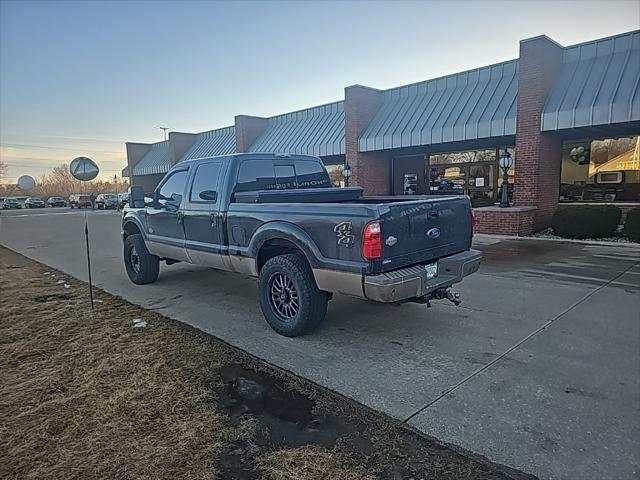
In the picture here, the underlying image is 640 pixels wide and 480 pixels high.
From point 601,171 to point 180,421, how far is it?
54.0ft

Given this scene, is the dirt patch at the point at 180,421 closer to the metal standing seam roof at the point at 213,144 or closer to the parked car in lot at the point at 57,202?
the metal standing seam roof at the point at 213,144

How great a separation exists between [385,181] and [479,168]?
14.1 ft

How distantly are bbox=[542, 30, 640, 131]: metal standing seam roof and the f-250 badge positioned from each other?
10.8 m

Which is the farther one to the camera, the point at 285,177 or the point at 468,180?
the point at 468,180

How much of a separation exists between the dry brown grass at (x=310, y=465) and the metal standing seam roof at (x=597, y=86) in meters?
12.2

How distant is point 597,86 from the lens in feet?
39.3

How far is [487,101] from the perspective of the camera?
47.9 ft

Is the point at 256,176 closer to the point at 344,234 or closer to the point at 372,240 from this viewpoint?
the point at 344,234

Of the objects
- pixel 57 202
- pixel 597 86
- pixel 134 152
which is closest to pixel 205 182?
pixel 597 86

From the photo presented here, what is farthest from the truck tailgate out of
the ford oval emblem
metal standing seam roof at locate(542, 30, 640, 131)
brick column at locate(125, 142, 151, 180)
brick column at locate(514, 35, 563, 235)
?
brick column at locate(125, 142, 151, 180)

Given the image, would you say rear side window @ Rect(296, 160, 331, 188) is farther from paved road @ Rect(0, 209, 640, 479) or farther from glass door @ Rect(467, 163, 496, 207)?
glass door @ Rect(467, 163, 496, 207)

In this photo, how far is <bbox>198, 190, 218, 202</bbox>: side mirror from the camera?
5.47 metres

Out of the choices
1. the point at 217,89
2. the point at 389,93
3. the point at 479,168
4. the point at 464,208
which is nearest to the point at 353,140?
the point at 389,93

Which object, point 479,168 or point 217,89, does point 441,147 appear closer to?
point 479,168
